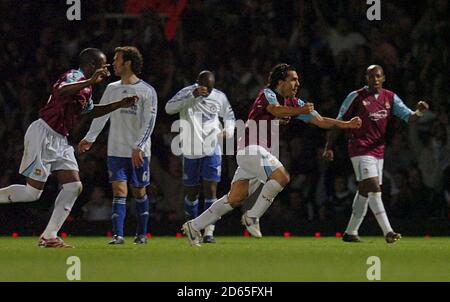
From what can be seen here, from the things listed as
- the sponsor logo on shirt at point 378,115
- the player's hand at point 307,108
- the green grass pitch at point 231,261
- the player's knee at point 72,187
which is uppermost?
the player's hand at point 307,108

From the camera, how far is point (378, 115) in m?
15.9

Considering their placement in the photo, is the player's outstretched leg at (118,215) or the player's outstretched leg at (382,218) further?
the player's outstretched leg at (382,218)

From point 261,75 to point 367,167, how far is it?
195 inches

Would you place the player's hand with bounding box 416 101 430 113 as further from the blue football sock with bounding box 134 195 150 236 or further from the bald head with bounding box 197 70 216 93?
the blue football sock with bounding box 134 195 150 236

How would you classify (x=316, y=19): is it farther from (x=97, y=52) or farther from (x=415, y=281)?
(x=415, y=281)

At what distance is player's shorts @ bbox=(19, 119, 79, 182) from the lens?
13742mm

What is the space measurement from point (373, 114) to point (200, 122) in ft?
7.64

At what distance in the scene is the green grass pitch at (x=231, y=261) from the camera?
426 inches

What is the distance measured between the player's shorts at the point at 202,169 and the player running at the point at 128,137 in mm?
1309

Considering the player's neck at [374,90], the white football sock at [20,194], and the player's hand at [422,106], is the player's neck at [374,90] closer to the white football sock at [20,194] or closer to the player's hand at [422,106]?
the player's hand at [422,106]

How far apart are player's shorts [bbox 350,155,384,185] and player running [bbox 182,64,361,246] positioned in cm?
178

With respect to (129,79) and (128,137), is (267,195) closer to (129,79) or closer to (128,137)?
(128,137)

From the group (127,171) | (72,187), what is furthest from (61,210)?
(127,171)

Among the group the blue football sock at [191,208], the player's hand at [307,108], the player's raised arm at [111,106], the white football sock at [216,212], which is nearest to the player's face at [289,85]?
the player's hand at [307,108]
